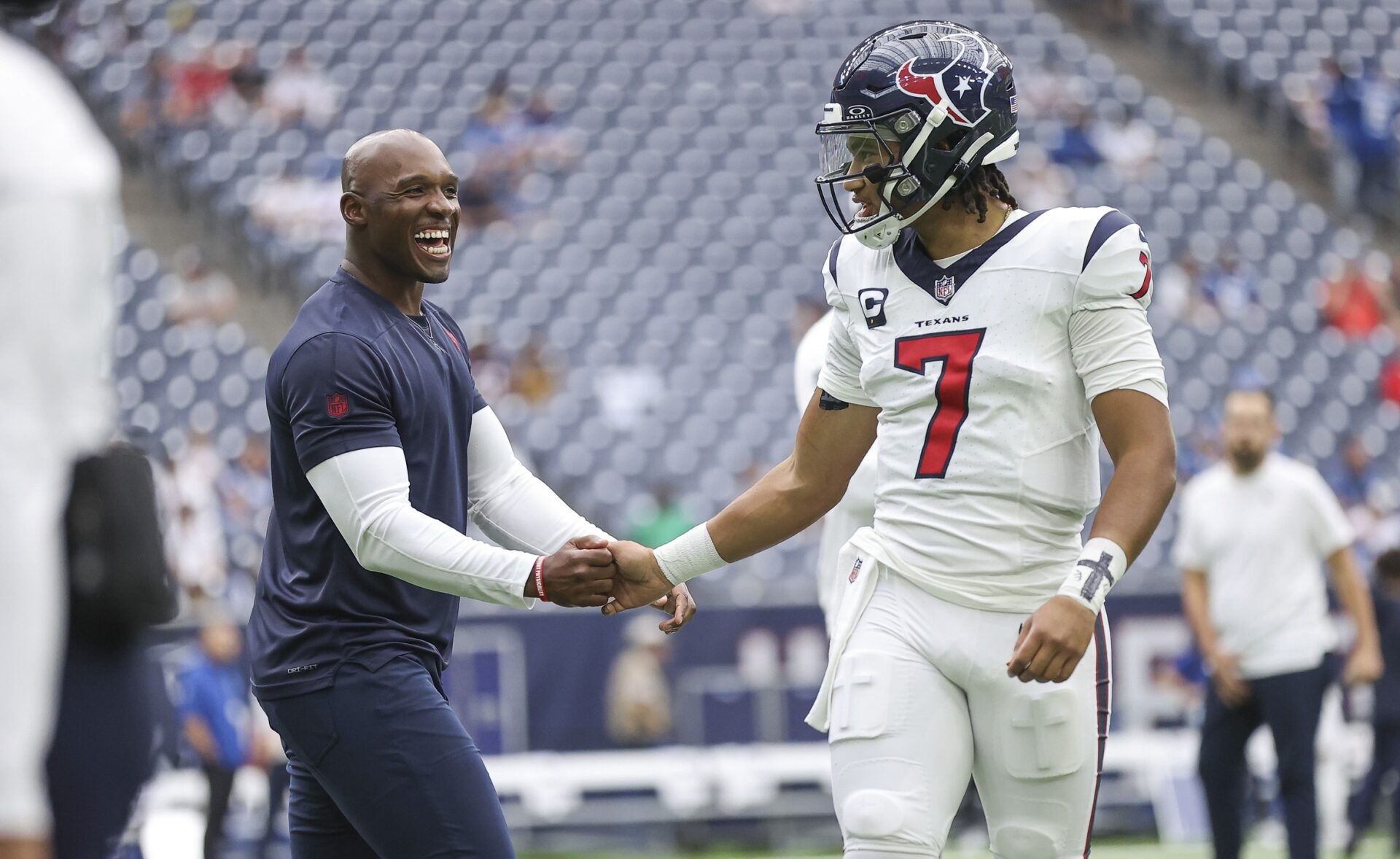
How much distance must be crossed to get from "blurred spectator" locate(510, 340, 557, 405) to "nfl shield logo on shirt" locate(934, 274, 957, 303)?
9867mm

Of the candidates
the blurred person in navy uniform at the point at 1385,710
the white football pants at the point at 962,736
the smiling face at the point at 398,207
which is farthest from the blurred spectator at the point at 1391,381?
the smiling face at the point at 398,207

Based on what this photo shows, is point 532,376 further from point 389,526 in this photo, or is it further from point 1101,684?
point 1101,684

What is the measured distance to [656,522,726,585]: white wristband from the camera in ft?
13.8

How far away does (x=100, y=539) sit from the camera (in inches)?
89.9

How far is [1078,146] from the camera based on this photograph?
51.6 feet

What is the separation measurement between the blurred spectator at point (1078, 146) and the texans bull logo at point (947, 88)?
39.9 ft

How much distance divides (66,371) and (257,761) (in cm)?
779

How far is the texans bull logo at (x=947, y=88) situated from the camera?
371 centimetres

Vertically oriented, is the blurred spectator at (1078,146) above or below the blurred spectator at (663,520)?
above

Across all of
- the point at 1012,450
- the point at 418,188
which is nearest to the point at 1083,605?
the point at 1012,450

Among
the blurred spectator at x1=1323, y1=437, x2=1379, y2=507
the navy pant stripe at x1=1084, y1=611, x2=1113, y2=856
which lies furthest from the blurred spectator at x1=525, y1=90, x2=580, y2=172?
the navy pant stripe at x1=1084, y1=611, x2=1113, y2=856

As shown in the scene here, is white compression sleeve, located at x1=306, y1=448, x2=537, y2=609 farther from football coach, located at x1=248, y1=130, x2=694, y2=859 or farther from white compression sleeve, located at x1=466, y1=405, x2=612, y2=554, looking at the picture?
white compression sleeve, located at x1=466, y1=405, x2=612, y2=554

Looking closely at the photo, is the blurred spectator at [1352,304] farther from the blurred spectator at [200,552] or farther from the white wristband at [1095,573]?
the white wristband at [1095,573]

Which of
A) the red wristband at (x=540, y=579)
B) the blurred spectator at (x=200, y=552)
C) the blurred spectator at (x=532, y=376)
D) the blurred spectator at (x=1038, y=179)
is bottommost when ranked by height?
the blurred spectator at (x=200, y=552)
